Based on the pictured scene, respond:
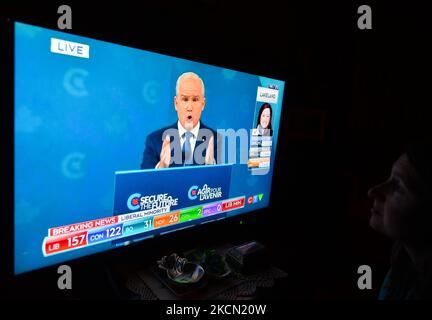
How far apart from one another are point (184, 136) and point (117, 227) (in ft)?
1.11

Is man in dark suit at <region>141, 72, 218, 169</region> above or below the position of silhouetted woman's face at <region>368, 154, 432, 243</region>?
above

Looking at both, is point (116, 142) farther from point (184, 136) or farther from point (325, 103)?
point (325, 103)

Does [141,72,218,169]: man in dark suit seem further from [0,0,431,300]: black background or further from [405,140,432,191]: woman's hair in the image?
[405,140,432,191]: woman's hair

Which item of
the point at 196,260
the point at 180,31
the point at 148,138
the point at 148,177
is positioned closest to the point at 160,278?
the point at 196,260

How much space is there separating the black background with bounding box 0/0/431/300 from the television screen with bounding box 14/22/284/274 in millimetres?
152

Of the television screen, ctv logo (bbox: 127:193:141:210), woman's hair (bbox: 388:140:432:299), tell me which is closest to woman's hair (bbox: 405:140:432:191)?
woman's hair (bbox: 388:140:432:299)

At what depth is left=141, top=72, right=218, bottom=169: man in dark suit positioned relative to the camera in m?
0.84

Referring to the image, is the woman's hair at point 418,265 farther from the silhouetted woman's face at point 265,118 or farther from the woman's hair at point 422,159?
the silhouetted woman's face at point 265,118

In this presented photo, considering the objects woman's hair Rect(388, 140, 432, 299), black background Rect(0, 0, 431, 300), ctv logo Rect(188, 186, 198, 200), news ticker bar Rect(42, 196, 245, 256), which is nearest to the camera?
woman's hair Rect(388, 140, 432, 299)

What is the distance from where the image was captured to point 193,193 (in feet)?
3.13

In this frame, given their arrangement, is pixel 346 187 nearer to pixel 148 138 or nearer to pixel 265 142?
pixel 265 142

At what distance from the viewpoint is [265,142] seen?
3.75ft

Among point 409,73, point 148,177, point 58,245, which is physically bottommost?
point 58,245
